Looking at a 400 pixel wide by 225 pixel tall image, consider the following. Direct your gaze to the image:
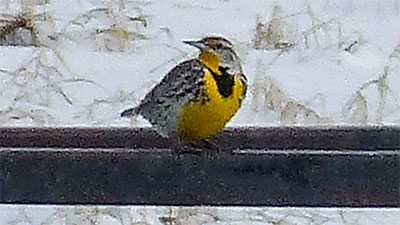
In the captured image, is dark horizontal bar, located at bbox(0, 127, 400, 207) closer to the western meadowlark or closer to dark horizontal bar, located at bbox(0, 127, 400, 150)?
dark horizontal bar, located at bbox(0, 127, 400, 150)

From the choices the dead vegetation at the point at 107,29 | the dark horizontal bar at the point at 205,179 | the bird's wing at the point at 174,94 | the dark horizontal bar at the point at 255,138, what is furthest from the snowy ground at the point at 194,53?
the dark horizontal bar at the point at 205,179

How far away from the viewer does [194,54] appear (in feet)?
15.7

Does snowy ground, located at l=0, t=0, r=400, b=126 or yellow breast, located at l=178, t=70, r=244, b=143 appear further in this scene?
snowy ground, located at l=0, t=0, r=400, b=126

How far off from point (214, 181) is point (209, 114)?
723 mm

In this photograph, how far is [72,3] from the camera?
18.3 ft

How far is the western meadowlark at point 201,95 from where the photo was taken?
115 inches

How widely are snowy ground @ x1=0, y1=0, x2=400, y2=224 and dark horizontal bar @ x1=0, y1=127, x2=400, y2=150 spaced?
5.14 feet

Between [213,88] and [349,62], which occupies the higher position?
[213,88]

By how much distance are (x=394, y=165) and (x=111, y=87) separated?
2.57m

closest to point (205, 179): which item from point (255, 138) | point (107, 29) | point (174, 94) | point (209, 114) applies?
point (255, 138)

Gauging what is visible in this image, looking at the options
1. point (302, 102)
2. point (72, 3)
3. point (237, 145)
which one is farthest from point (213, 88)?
point (72, 3)

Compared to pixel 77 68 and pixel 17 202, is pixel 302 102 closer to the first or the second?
pixel 77 68

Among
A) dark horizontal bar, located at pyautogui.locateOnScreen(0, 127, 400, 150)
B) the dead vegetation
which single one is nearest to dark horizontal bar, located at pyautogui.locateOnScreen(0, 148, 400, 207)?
dark horizontal bar, located at pyautogui.locateOnScreen(0, 127, 400, 150)

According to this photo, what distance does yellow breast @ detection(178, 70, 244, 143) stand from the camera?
2900 millimetres
